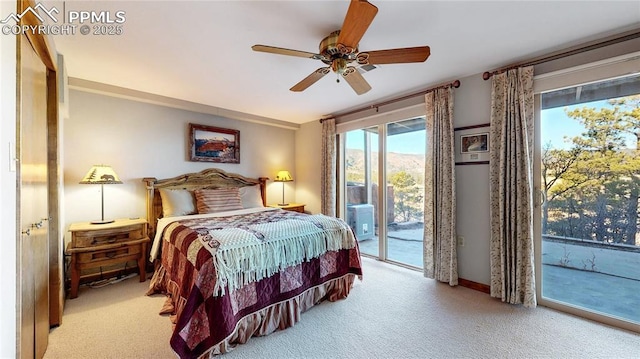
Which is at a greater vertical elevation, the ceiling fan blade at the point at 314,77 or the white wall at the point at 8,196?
the ceiling fan blade at the point at 314,77

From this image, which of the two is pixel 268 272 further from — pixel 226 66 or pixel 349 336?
pixel 226 66

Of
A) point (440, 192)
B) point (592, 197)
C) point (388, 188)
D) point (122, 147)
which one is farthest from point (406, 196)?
point (122, 147)

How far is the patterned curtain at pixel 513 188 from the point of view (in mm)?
2400

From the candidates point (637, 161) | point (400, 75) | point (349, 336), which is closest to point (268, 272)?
point (349, 336)

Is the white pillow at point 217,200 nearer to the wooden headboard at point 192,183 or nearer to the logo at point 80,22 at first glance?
the wooden headboard at point 192,183

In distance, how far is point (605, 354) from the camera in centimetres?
178

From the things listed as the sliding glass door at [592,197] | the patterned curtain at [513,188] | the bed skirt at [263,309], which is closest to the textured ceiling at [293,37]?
the patterned curtain at [513,188]

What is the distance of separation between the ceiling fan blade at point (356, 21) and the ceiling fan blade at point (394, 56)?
0.44 feet

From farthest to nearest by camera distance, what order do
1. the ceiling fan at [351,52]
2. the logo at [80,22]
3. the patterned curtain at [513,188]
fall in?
the patterned curtain at [513,188]
the logo at [80,22]
the ceiling fan at [351,52]

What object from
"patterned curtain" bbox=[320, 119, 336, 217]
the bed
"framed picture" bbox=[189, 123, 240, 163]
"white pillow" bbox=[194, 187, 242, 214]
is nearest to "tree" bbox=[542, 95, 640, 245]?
the bed

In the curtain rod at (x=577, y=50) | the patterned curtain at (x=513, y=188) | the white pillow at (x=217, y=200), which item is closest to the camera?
the curtain rod at (x=577, y=50)

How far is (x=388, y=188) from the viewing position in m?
3.78

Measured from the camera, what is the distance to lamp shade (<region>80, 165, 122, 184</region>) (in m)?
2.77

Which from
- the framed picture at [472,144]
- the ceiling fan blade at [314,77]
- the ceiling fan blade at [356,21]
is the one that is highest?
the ceiling fan blade at [356,21]
